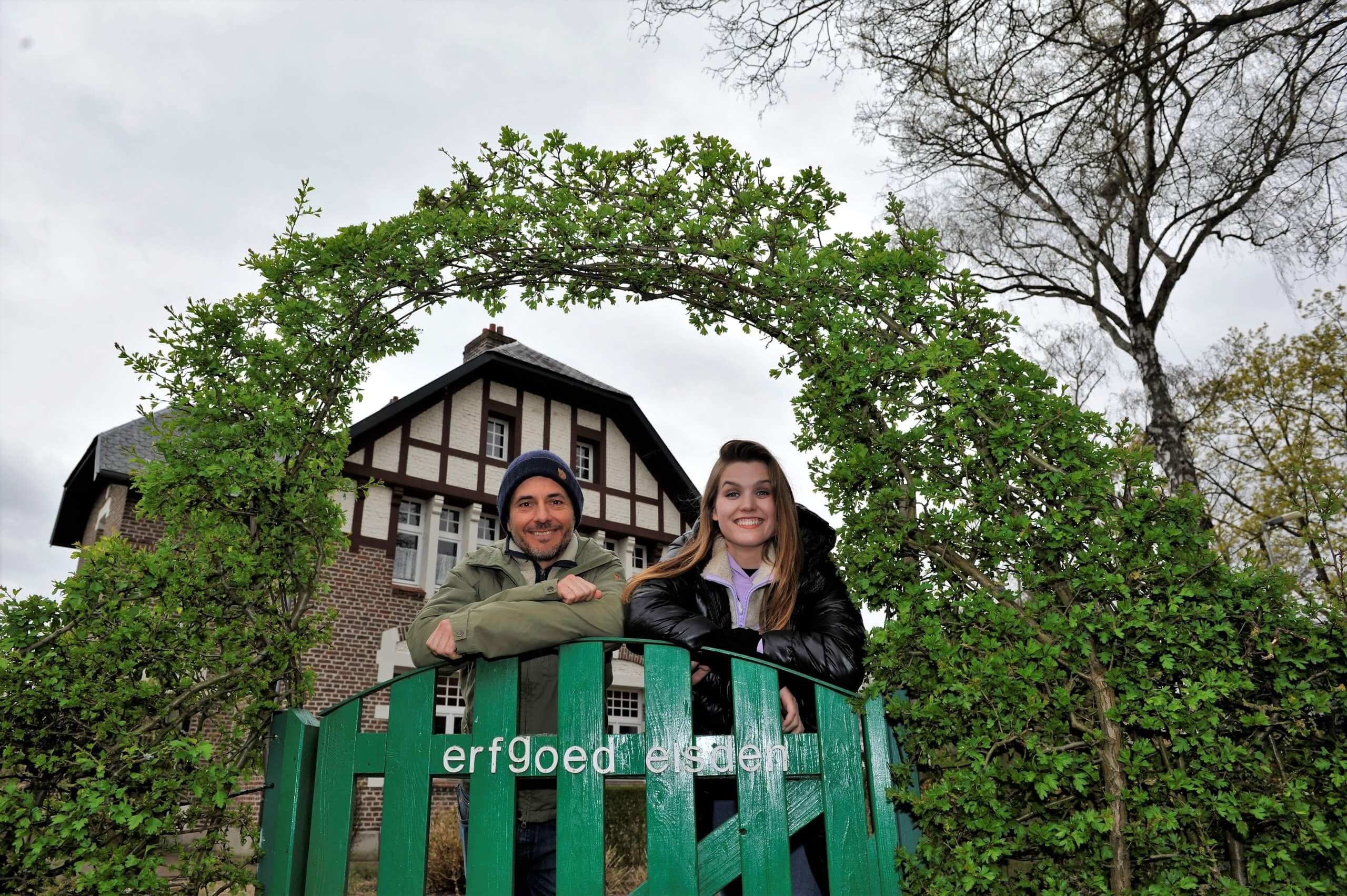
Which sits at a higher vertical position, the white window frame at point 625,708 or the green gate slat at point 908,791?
the white window frame at point 625,708

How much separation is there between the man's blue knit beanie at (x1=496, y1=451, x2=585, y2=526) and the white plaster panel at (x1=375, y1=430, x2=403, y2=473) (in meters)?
11.0

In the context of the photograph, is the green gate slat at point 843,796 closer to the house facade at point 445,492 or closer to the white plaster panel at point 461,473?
the house facade at point 445,492

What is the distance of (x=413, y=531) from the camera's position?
13867mm

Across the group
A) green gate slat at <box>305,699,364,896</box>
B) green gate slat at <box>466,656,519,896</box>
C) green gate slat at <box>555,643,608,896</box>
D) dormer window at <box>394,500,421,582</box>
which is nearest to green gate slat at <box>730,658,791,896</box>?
green gate slat at <box>555,643,608,896</box>

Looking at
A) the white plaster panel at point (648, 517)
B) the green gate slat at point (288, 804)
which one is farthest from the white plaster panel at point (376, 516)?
the green gate slat at point (288, 804)

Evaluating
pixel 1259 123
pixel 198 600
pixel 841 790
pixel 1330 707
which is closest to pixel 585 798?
pixel 841 790

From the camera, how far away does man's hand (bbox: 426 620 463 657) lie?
244 cm

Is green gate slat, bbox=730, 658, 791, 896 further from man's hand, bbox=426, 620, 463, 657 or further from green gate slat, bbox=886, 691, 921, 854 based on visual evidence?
man's hand, bbox=426, 620, 463, 657

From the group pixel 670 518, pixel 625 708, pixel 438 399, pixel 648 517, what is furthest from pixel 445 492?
pixel 625 708

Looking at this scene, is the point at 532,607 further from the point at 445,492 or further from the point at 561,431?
the point at 561,431

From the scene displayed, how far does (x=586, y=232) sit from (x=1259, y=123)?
6751 mm

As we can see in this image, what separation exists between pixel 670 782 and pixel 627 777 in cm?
13

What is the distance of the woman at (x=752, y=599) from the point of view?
245cm

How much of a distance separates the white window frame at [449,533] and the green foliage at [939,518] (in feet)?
35.6
